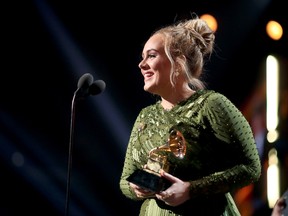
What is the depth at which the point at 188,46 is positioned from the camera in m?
1.90

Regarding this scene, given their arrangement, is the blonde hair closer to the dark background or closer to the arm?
the arm

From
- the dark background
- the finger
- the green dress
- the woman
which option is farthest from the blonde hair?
the dark background

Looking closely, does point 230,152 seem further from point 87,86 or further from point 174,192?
point 87,86

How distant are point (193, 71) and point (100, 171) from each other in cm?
260

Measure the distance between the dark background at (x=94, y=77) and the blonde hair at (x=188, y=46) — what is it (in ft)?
7.38

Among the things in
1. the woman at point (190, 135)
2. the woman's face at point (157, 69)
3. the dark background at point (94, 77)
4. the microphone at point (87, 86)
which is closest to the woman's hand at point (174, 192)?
the woman at point (190, 135)

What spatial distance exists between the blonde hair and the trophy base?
0.43 meters

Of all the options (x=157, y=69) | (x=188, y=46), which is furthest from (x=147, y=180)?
(x=188, y=46)

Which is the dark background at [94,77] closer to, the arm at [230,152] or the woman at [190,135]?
the woman at [190,135]

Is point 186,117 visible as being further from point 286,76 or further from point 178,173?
point 286,76

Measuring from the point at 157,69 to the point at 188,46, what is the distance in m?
0.15

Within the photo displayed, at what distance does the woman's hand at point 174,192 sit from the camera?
1.61 meters

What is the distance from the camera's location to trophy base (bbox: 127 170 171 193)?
1.56 metres

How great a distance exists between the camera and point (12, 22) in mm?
4098
